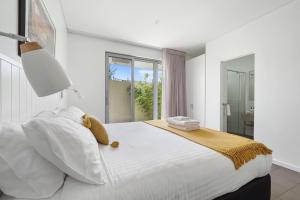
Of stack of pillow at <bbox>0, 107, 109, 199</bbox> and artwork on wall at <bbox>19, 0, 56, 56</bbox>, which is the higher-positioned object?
artwork on wall at <bbox>19, 0, 56, 56</bbox>

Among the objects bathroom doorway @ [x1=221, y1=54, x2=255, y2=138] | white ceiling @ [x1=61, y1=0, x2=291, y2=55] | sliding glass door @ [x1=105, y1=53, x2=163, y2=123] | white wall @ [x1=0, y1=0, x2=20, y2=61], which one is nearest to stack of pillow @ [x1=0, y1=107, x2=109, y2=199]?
white wall @ [x1=0, y1=0, x2=20, y2=61]

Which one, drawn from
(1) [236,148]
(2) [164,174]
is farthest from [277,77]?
(2) [164,174]

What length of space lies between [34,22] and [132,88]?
8.93 feet

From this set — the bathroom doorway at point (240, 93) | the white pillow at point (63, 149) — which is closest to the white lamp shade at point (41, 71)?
the white pillow at point (63, 149)

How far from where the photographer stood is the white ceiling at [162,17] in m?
2.28

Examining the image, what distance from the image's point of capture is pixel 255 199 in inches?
48.8

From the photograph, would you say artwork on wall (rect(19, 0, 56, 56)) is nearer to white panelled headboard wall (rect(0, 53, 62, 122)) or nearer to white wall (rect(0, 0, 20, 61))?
white wall (rect(0, 0, 20, 61))

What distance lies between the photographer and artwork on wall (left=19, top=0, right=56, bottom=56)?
1.04 meters

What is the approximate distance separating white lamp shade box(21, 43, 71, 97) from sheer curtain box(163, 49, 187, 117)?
3709 mm

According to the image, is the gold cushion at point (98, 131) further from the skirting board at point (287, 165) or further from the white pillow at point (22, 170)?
the skirting board at point (287, 165)

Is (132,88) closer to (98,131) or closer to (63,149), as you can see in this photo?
(98,131)

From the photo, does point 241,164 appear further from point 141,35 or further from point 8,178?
point 141,35

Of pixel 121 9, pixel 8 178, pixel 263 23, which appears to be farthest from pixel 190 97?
pixel 8 178

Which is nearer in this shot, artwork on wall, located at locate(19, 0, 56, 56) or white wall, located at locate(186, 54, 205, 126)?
artwork on wall, located at locate(19, 0, 56, 56)
